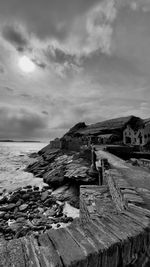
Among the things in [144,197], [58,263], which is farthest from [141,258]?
[144,197]

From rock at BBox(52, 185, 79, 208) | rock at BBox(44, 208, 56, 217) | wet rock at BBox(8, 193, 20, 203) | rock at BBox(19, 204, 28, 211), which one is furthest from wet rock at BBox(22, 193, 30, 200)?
rock at BBox(44, 208, 56, 217)

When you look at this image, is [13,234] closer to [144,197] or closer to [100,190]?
[100,190]

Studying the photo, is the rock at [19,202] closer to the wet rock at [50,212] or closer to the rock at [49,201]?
the rock at [49,201]

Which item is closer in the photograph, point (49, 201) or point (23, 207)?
point (23, 207)

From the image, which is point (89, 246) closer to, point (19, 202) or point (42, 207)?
point (42, 207)

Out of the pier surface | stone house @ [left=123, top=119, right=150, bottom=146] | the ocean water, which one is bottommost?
the ocean water

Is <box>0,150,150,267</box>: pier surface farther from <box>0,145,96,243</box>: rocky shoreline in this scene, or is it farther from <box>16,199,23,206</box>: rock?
<box>16,199,23,206</box>: rock

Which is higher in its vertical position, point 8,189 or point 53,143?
point 53,143

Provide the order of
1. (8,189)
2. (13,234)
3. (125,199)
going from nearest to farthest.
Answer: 1. (125,199)
2. (13,234)
3. (8,189)

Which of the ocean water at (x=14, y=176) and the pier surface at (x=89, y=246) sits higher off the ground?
the pier surface at (x=89, y=246)

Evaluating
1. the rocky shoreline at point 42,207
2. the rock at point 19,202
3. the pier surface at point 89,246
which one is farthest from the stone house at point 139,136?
the pier surface at point 89,246

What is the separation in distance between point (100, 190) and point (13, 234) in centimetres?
643

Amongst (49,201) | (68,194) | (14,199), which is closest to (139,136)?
(68,194)

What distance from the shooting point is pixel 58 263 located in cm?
128
